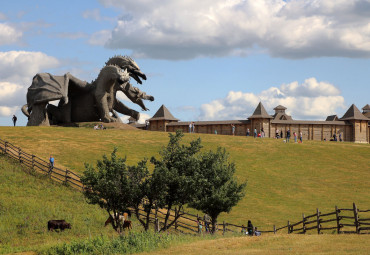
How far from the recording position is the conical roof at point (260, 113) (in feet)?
232

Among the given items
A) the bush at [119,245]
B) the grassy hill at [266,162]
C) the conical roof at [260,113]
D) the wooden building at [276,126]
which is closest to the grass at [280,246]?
the bush at [119,245]

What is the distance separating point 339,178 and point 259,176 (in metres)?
6.89

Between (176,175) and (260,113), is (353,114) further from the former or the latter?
(176,175)

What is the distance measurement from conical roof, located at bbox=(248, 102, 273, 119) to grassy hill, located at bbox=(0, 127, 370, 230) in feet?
42.1

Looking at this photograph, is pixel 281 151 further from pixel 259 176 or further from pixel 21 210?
pixel 21 210

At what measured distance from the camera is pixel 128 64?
188 ft

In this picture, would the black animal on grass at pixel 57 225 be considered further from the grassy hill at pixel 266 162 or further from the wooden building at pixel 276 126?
the wooden building at pixel 276 126

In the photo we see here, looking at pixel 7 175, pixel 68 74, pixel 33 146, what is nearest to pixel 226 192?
pixel 7 175

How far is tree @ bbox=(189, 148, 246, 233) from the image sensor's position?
29.0 m

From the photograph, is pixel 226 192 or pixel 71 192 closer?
pixel 226 192

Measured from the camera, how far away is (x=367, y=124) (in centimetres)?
7756

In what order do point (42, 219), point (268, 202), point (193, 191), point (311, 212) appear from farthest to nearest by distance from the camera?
point (268, 202)
point (311, 212)
point (42, 219)
point (193, 191)

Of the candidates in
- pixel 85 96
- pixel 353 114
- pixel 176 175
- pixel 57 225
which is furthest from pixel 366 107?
pixel 176 175

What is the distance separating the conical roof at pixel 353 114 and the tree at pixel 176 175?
5668 centimetres
